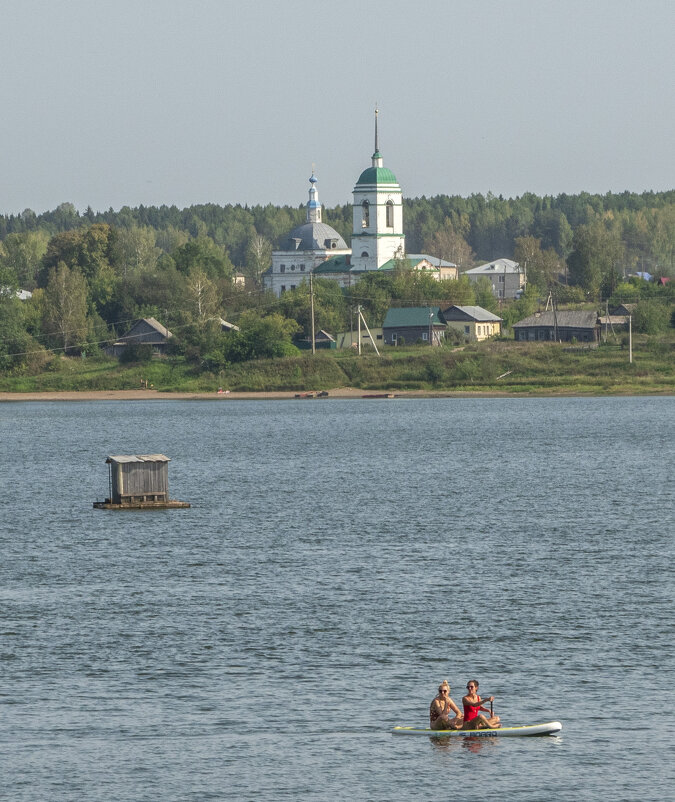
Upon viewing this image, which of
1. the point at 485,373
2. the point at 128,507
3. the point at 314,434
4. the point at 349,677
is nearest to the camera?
the point at 349,677

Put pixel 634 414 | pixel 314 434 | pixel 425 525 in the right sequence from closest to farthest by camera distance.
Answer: pixel 425 525 → pixel 314 434 → pixel 634 414

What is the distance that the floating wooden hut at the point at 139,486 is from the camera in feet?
230

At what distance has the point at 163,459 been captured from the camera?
224 ft

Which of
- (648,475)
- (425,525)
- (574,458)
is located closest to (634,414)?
A: (574,458)

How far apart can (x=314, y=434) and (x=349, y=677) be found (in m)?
87.0

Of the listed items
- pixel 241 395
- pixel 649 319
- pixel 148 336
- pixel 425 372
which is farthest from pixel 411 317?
pixel 148 336

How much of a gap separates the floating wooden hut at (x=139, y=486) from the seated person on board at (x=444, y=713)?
3873cm

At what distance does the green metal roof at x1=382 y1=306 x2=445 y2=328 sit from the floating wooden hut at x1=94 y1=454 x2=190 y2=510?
117198 mm

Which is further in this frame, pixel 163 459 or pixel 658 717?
pixel 163 459

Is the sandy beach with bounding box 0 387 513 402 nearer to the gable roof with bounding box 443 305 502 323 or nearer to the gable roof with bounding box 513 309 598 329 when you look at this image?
the gable roof with bounding box 513 309 598 329

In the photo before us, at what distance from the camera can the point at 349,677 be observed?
37094 millimetres

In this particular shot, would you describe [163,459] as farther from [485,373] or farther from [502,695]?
[485,373]

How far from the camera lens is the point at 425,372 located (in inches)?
6683

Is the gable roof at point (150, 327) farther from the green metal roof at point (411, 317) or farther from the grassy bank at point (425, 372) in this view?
the green metal roof at point (411, 317)
